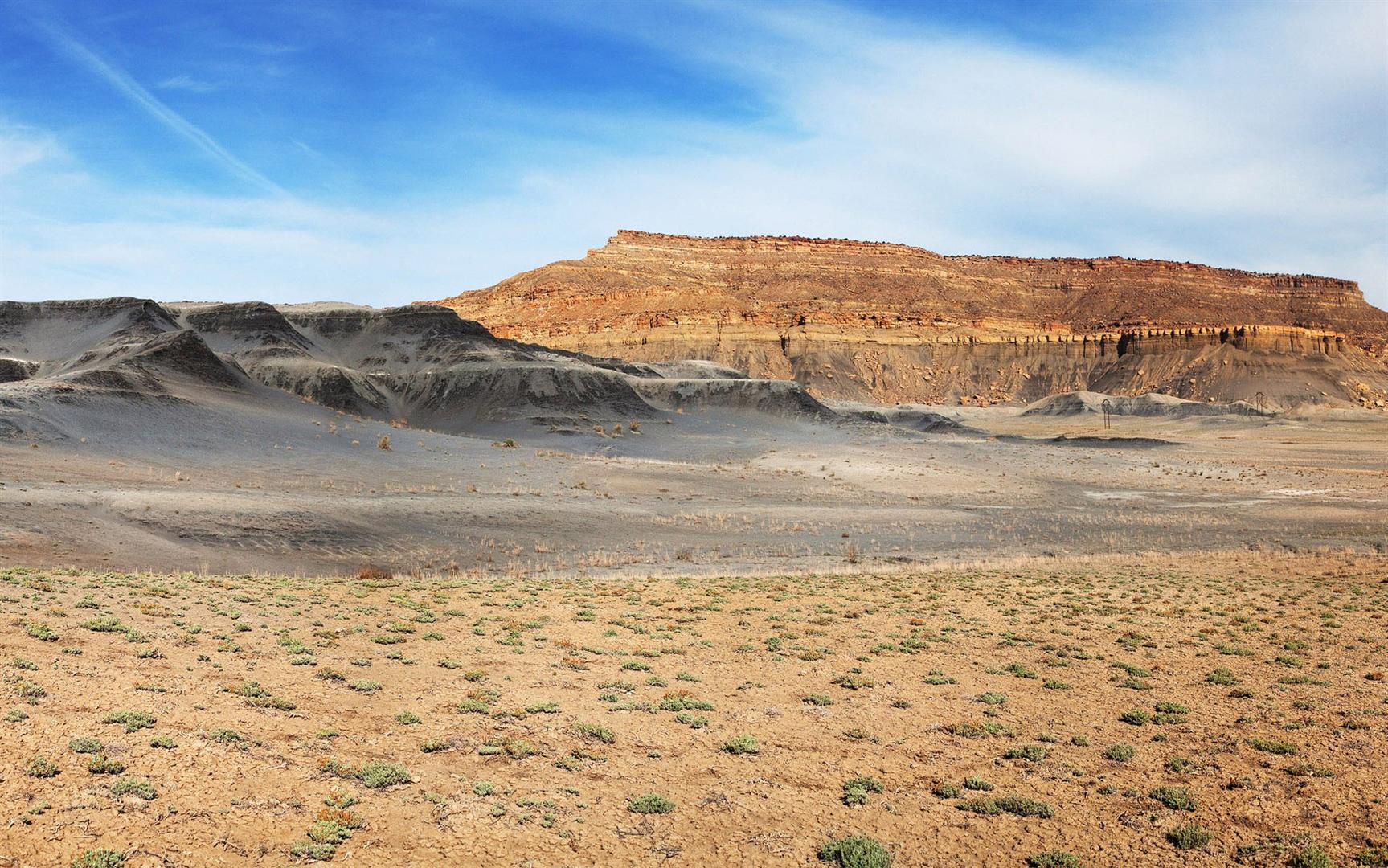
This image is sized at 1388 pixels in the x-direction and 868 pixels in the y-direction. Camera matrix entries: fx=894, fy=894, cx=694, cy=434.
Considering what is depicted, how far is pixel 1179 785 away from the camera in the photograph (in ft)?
30.5

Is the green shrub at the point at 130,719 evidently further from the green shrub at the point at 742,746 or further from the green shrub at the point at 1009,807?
the green shrub at the point at 1009,807

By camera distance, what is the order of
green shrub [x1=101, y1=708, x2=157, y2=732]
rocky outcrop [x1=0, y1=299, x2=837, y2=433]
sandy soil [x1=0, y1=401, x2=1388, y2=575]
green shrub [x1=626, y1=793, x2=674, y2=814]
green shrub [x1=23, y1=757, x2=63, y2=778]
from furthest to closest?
rocky outcrop [x1=0, y1=299, x2=837, y2=433] < sandy soil [x1=0, y1=401, x2=1388, y2=575] < green shrub [x1=101, y1=708, x2=157, y2=732] < green shrub [x1=626, y1=793, x2=674, y2=814] < green shrub [x1=23, y1=757, x2=63, y2=778]

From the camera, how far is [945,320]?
502 ft

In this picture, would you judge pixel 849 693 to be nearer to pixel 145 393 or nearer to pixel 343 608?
pixel 343 608

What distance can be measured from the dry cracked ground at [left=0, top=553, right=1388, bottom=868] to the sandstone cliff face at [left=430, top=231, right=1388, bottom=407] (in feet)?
384

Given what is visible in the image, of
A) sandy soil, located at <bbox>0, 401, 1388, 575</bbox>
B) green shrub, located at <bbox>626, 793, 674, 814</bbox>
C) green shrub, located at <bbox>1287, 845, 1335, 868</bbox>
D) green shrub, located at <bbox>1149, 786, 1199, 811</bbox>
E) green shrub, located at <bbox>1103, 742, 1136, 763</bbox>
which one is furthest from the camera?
sandy soil, located at <bbox>0, 401, 1388, 575</bbox>

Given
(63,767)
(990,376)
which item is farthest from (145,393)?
(990,376)

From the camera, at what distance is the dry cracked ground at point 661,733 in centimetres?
767

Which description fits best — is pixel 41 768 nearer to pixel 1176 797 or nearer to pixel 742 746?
pixel 742 746

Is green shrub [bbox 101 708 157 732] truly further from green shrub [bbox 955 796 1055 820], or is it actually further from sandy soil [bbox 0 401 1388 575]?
sandy soil [bbox 0 401 1388 575]

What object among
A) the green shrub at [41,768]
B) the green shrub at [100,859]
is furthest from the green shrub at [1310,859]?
the green shrub at [41,768]

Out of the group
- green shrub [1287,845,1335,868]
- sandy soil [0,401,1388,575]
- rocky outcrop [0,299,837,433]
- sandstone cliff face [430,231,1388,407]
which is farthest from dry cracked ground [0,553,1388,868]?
sandstone cliff face [430,231,1388,407]

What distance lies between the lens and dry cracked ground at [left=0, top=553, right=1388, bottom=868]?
302 inches

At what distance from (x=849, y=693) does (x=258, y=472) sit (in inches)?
1138
